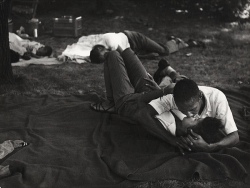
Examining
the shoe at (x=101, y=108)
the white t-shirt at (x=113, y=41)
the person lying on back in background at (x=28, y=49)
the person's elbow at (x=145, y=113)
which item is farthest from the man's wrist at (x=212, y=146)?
the person lying on back in background at (x=28, y=49)

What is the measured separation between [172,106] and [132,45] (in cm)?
408

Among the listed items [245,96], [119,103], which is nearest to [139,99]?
[119,103]

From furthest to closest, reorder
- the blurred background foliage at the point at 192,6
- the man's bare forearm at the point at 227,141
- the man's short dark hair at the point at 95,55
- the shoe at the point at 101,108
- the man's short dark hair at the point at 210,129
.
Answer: the blurred background foliage at the point at 192,6 → the man's short dark hair at the point at 95,55 → the shoe at the point at 101,108 → the man's bare forearm at the point at 227,141 → the man's short dark hair at the point at 210,129

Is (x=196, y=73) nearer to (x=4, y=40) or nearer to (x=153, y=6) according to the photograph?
(x=4, y=40)

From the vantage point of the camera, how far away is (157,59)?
7289 millimetres

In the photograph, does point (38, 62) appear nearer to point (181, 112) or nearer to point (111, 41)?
point (111, 41)

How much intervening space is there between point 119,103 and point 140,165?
93 cm

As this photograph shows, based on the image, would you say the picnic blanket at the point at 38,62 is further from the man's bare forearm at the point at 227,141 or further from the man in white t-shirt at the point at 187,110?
the man's bare forearm at the point at 227,141

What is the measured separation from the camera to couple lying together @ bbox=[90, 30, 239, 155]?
3004 mm

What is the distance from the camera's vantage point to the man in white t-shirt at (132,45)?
6828mm

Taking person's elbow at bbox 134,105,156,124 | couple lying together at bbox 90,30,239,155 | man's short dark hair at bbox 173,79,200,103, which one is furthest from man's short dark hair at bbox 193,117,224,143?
person's elbow at bbox 134,105,156,124

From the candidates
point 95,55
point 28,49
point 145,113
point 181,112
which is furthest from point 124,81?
point 28,49

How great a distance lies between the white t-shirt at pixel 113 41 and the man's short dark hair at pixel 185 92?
3911 millimetres

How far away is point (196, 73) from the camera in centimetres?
639
